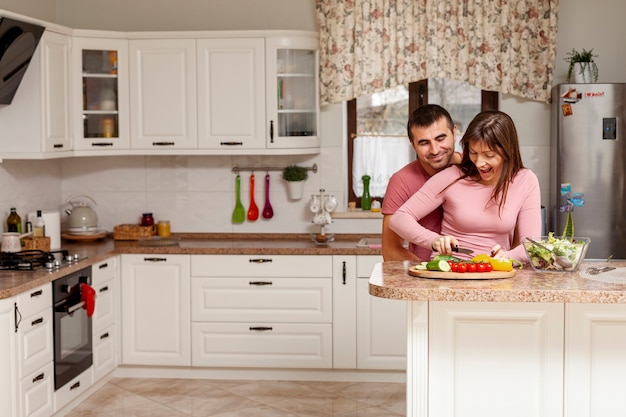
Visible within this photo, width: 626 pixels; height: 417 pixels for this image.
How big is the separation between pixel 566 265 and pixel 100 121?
11.4 ft

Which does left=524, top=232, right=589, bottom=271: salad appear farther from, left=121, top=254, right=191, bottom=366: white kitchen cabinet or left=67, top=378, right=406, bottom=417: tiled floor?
left=121, top=254, right=191, bottom=366: white kitchen cabinet

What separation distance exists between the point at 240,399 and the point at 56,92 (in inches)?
81.5

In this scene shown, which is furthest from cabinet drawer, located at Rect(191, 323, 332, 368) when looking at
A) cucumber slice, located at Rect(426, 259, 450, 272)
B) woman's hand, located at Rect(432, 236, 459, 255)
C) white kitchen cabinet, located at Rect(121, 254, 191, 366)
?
cucumber slice, located at Rect(426, 259, 450, 272)

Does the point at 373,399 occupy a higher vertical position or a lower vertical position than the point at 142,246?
lower

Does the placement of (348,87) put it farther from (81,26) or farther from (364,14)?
(81,26)

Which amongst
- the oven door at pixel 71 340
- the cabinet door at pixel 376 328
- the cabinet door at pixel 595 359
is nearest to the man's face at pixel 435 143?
the cabinet door at pixel 595 359

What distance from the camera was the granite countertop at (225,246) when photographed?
220 inches

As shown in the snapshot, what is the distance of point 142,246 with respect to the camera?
5809 mm

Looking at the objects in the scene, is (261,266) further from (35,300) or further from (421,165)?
(421,165)

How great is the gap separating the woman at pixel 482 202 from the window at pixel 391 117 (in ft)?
9.24

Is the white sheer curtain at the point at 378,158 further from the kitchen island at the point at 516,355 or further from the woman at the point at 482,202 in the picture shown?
the kitchen island at the point at 516,355

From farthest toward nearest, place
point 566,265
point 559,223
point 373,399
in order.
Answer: point 559,223, point 373,399, point 566,265

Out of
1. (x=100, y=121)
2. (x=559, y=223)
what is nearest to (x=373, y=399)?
(x=559, y=223)

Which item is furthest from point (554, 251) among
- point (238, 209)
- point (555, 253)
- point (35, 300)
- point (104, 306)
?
point (238, 209)
